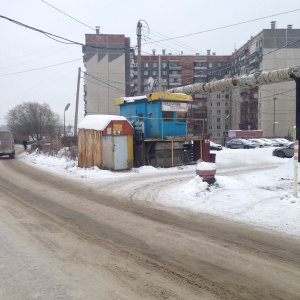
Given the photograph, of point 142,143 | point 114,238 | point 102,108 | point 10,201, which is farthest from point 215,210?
point 102,108

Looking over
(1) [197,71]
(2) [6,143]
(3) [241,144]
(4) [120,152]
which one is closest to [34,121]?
(1) [197,71]

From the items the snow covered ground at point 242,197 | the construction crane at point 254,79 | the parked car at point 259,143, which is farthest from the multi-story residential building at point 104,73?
the snow covered ground at point 242,197

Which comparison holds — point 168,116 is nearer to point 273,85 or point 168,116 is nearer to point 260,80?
point 260,80

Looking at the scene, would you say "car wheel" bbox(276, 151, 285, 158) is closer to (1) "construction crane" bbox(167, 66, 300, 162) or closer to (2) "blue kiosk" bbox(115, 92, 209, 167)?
(2) "blue kiosk" bbox(115, 92, 209, 167)

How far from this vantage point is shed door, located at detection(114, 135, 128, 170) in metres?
17.9

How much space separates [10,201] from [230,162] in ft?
54.4

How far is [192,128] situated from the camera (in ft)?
78.4

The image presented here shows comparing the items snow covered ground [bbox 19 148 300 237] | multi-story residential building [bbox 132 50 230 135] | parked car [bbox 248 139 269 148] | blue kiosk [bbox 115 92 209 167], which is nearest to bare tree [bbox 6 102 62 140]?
multi-story residential building [bbox 132 50 230 135]

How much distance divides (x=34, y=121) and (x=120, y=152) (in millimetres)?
64576

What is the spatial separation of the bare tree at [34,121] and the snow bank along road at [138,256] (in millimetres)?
69494

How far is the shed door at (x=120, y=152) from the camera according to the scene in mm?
17936

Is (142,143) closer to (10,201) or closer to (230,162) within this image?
(230,162)

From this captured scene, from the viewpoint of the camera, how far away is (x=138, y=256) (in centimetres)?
539

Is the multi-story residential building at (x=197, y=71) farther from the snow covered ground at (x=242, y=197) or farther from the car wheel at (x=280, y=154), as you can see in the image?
the snow covered ground at (x=242, y=197)
